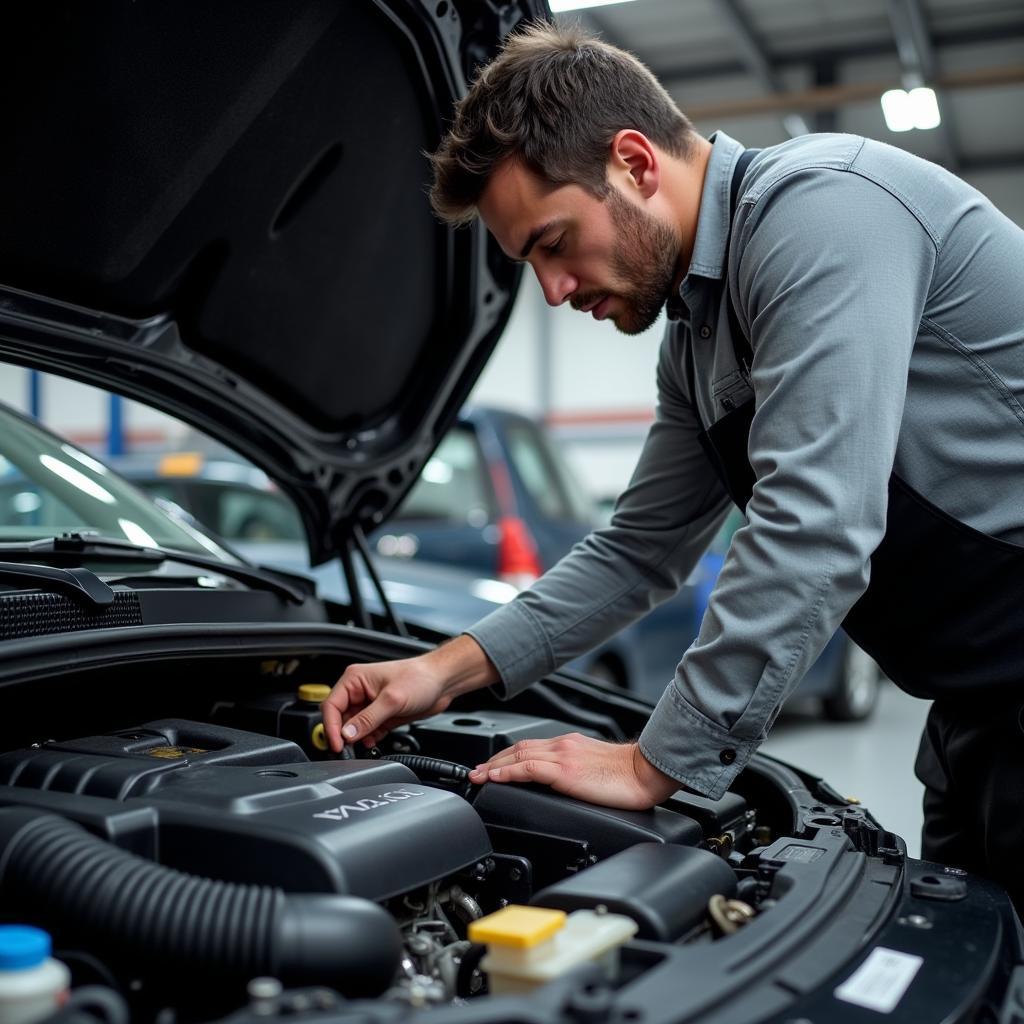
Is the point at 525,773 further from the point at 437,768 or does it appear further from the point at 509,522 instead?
the point at 509,522

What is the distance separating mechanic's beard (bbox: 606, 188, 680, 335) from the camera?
1567 millimetres

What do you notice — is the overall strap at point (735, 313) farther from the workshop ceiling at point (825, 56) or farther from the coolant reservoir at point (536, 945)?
the workshop ceiling at point (825, 56)

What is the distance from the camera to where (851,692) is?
5.90 m

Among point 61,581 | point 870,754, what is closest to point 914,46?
point 870,754

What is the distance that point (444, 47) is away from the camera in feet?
6.19

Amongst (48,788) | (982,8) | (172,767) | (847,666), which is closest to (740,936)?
(172,767)

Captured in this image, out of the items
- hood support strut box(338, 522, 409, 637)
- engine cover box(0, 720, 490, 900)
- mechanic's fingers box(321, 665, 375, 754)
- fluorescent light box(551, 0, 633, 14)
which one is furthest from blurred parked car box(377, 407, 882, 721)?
fluorescent light box(551, 0, 633, 14)

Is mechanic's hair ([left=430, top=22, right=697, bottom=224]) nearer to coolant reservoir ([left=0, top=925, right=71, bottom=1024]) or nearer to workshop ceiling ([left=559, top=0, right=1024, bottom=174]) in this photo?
coolant reservoir ([left=0, top=925, right=71, bottom=1024])

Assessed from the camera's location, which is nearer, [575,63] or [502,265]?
[575,63]

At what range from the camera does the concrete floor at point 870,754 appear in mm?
4133

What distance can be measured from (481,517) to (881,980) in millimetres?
3466

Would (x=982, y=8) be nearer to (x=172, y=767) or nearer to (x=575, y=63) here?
(x=575, y=63)

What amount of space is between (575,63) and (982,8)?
8191 mm

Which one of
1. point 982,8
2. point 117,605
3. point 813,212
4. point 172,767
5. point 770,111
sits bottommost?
point 172,767
